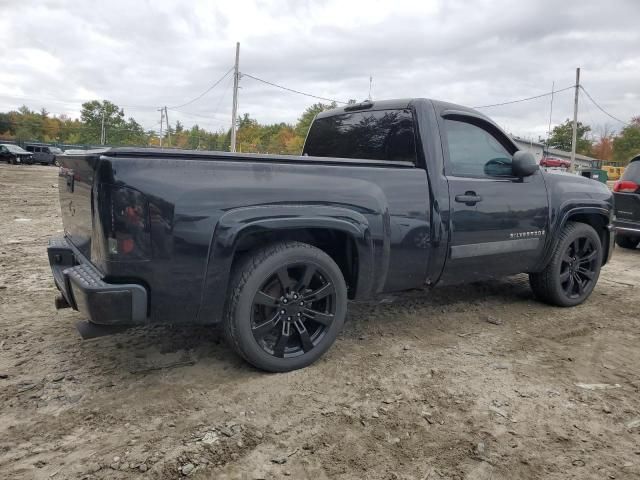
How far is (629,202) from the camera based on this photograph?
7.96 meters

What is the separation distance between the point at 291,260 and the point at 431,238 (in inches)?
45.6

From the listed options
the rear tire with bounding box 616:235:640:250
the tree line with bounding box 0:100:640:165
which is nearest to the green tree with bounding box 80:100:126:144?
the tree line with bounding box 0:100:640:165

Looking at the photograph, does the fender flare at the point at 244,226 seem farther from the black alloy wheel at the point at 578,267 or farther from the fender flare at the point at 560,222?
the black alloy wheel at the point at 578,267

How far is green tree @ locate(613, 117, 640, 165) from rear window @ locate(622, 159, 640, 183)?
61.6m

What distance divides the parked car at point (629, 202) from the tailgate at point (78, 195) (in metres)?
8.13

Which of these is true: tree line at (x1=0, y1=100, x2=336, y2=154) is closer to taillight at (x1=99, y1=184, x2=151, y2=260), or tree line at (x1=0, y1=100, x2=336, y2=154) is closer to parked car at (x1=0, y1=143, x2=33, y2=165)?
parked car at (x1=0, y1=143, x2=33, y2=165)

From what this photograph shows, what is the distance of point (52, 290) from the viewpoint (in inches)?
186

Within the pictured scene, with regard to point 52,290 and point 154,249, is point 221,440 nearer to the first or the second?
point 154,249

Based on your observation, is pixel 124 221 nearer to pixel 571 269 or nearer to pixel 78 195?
pixel 78 195

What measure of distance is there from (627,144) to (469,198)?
71.4 m

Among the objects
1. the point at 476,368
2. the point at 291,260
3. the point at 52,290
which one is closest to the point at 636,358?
the point at 476,368

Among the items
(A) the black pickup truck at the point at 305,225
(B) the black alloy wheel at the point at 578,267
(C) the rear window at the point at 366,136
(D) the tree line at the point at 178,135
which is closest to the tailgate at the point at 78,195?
(A) the black pickup truck at the point at 305,225

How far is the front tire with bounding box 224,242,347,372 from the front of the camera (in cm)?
288

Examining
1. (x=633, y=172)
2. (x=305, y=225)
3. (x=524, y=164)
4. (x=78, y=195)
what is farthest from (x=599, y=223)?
(x=78, y=195)
